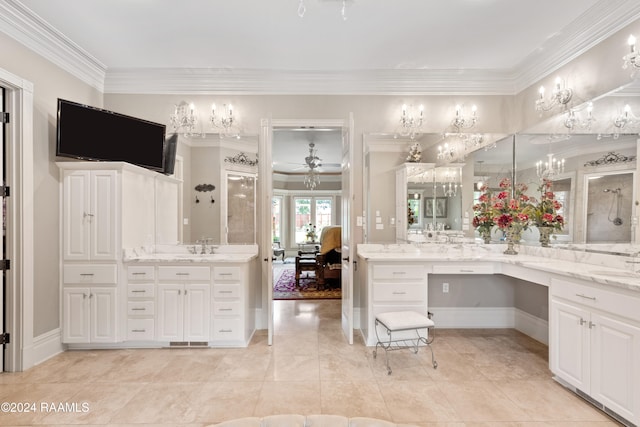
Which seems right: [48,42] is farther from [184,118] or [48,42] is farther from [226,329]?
[226,329]

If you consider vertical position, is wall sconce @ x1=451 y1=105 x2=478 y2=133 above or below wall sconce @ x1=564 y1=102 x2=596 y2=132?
above

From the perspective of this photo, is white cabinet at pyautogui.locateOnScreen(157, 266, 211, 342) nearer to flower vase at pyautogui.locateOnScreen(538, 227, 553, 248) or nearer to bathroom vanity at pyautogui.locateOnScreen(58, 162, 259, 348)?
bathroom vanity at pyautogui.locateOnScreen(58, 162, 259, 348)

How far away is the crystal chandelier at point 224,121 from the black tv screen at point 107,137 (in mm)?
566

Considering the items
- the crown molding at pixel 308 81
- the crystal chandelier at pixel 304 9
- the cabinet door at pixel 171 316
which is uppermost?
the crystal chandelier at pixel 304 9

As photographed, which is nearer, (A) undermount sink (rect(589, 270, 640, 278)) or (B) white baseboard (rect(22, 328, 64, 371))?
(A) undermount sink (rect(589, 270, 640, 278))

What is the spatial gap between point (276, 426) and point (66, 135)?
3351mm

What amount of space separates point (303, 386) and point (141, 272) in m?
1.97

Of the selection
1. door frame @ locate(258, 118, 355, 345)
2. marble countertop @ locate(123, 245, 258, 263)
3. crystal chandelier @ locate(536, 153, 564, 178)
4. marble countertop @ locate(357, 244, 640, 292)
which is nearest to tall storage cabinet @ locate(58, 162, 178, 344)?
marble countertop @ locate(123, 245, 258, 263)

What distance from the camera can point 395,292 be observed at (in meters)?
3.22

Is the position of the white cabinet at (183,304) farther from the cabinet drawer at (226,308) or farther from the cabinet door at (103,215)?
the cabinet door at (103,215)

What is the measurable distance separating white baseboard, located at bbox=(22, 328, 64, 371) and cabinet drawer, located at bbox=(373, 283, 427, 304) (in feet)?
10.3

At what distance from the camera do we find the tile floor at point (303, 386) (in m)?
2.15

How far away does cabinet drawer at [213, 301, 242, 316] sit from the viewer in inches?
128

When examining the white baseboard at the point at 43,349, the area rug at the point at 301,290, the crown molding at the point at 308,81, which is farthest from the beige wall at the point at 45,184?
the area rug at the point at 301,290
